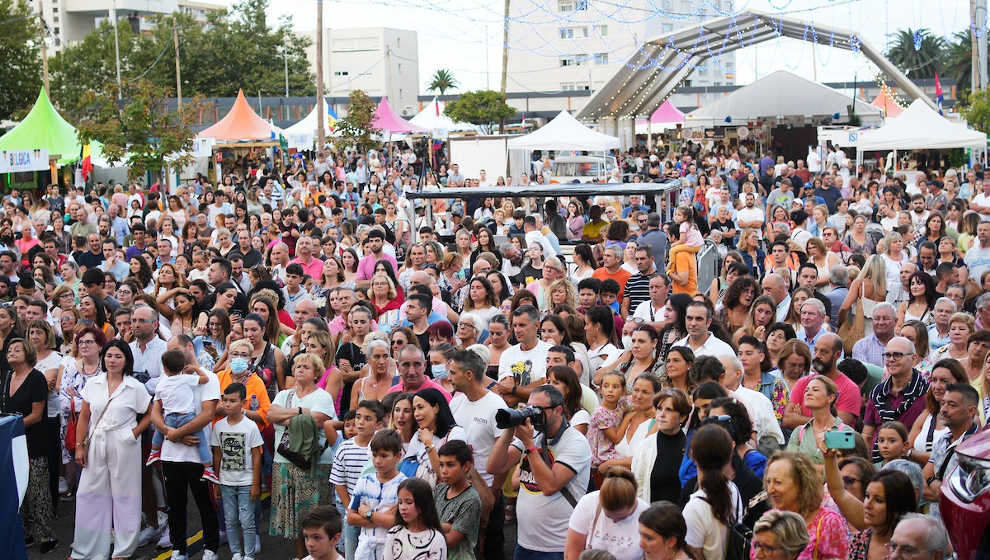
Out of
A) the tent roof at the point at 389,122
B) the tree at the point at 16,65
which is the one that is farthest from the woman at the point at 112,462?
the tree at the point at 16,65

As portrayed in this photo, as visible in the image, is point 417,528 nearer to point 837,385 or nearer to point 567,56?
point 837,385

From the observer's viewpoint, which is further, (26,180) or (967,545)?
(26,180)

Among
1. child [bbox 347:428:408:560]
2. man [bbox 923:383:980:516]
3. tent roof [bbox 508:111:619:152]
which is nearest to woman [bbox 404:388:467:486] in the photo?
child [bbox 347:428:408:560]

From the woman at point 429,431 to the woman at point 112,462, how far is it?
255cm

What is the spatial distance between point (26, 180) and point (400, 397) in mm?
27667

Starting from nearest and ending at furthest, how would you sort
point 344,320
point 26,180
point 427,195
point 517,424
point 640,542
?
1. point 640,542
2. point 517,424
3. point 344,320
4. point 427,195
5. point 26,180

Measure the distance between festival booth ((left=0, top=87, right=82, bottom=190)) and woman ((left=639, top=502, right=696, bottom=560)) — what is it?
2364cm

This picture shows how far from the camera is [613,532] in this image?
520 centimetres

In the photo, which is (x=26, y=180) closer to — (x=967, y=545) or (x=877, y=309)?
(x=877, y=309)

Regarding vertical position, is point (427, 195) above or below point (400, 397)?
above

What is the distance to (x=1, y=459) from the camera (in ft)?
22.9

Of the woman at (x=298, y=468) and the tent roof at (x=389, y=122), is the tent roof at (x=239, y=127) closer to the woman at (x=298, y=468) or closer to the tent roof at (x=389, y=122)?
the tent roof at (x=389, y=122)

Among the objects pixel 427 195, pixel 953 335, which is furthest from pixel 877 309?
pixel 427 195

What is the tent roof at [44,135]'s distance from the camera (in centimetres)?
2717
